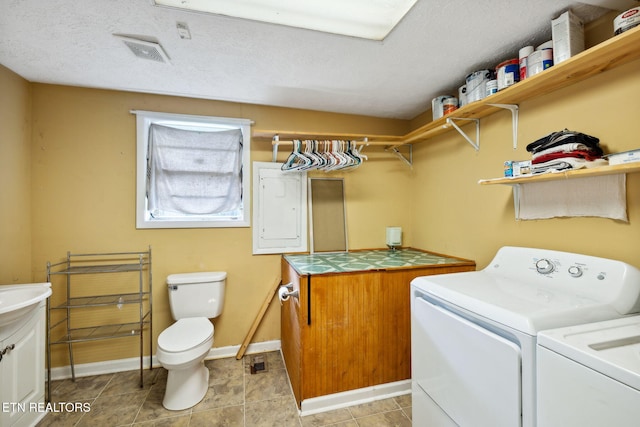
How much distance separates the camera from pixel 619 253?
1206 millimetres

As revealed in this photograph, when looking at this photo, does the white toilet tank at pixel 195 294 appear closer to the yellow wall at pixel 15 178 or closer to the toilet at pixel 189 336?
the toilet at pixel 189 336

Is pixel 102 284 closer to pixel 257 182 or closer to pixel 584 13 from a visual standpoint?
pixel 257 182

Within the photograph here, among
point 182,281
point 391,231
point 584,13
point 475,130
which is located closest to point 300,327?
point 182,281

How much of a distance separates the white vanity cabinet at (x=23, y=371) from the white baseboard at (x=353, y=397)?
1.62 meters

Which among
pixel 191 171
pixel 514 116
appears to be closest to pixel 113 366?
pixel 191 171

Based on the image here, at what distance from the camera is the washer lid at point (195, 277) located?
2.11 m

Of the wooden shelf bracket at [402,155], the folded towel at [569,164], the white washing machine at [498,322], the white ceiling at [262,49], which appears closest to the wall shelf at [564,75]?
the white ceiling at [262,49]

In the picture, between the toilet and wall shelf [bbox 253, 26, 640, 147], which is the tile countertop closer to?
the toilet

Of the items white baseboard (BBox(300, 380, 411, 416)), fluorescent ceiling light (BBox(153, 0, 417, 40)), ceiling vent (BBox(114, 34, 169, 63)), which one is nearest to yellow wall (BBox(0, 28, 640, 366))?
ceiling vent (BBox(114, 34, 169, 63))

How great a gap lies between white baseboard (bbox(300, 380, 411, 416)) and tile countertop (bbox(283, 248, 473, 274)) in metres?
0.84

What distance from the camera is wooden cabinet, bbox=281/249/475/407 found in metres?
1.71

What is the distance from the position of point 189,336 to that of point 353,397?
1218 mm

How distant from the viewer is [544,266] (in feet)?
4.28

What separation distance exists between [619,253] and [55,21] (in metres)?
3.02
